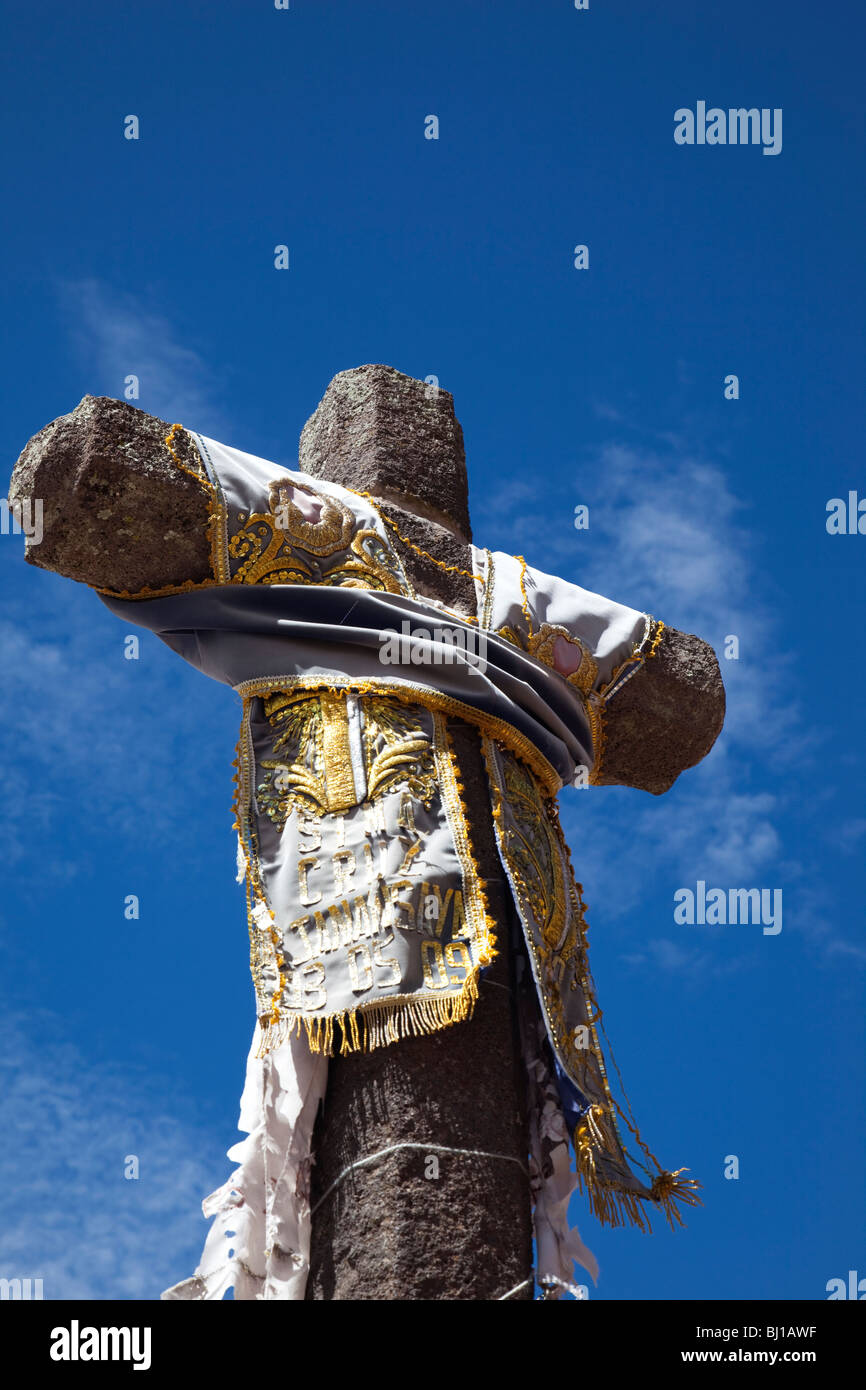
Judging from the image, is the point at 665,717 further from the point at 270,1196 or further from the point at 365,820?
the point at 270,1196

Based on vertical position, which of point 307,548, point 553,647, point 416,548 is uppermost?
point 416,548

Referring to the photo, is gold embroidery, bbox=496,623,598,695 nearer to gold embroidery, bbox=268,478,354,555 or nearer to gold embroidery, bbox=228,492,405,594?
gold embroidery, bbox=228,492,405,594

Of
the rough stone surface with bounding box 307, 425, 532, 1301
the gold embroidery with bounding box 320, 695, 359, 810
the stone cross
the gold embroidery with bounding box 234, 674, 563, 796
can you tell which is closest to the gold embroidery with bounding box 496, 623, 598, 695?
the stone cross

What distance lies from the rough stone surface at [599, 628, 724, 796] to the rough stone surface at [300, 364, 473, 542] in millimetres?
825

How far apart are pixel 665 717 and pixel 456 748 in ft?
3.52

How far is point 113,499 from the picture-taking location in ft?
17.6

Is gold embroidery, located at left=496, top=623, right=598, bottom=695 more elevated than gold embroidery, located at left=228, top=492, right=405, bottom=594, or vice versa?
gold embroidery, located at left=228, top=492, right=405, bottom=594

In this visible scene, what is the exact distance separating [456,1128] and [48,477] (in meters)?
2.20

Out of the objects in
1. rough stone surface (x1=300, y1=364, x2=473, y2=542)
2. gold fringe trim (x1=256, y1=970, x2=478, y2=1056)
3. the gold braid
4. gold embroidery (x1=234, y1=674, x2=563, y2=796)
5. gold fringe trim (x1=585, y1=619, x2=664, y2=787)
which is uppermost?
rough stone surface (x1=300, y1=364, x2=473, y2=542)

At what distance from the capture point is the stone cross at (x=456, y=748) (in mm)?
4723

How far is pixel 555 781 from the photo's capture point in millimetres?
5930

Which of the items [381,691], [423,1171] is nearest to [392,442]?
[381,691]

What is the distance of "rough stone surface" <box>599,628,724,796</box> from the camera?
6262 mm
